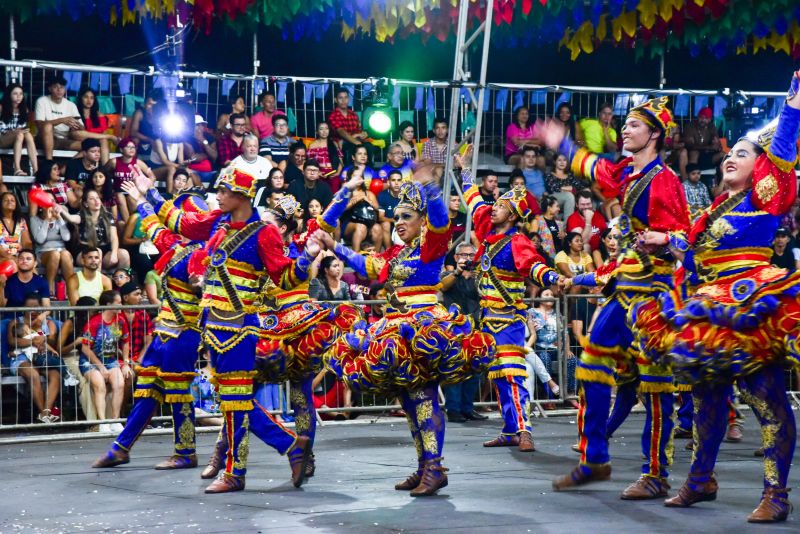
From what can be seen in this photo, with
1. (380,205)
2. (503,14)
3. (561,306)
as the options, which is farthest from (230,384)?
(503,14)

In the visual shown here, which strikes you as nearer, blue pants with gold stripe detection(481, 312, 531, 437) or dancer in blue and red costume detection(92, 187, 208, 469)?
dancer in blue and red costume detection(92, 187, 208, 469)

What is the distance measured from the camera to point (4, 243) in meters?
12.0

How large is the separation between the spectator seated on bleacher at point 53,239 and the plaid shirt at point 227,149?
2.21m

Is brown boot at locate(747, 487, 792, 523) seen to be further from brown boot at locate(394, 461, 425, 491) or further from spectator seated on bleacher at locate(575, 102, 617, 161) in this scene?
spectator seated on bleacher at locate(575, 102, 617, 161)

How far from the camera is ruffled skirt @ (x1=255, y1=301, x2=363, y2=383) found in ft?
27.1

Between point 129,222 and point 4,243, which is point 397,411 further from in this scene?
point 4,243

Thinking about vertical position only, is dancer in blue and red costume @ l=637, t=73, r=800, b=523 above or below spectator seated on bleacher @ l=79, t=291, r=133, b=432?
above

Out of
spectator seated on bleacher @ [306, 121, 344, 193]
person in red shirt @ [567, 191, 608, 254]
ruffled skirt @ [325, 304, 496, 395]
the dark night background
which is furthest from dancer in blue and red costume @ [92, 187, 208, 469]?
the dark night background

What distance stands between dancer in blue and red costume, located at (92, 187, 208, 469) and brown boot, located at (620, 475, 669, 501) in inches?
134

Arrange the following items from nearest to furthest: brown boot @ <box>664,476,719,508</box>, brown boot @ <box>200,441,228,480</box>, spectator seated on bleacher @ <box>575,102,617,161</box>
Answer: brown boot @ <box>664,476,719,508</box> → brown boot @ <box>200,441,228,480</box> → spectator seated on bleacher @ <box>575,102,617,161</box>

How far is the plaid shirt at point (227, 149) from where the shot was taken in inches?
567

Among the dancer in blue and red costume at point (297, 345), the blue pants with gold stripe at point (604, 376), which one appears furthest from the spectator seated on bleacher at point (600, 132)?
the blue pants with gold stripe at point (604, 376)

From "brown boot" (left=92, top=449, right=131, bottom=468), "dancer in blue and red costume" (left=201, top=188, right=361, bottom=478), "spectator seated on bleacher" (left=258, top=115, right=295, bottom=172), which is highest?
"spectator seated on bleacher" (left=258, top=115, right=295, bottom=172)

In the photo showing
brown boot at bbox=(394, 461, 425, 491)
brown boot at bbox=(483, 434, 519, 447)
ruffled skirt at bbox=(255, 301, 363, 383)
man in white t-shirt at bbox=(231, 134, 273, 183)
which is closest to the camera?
brown boot at bbox=(394, 461, 425, 491)
